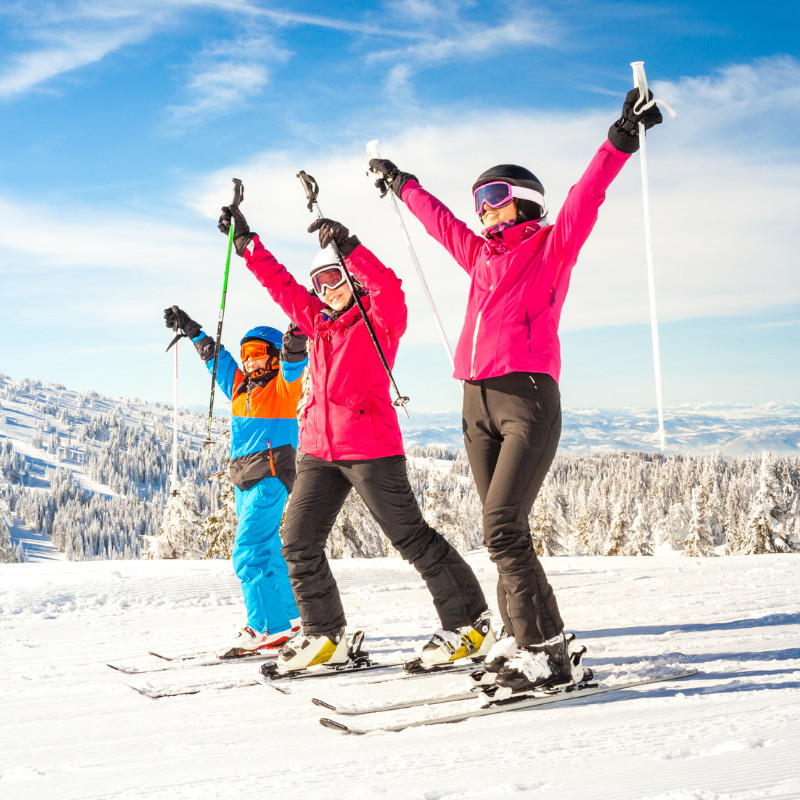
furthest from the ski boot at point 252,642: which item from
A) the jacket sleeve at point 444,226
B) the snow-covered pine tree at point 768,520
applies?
the snow-covered pine tree at point 768,520

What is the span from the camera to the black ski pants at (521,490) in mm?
3477

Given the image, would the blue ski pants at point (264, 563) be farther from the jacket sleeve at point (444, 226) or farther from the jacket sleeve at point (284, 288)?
the jacket sleeve at point (444, 226)

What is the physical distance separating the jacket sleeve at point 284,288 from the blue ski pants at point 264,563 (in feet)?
4.50

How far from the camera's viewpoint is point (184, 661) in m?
4.87

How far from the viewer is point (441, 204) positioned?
14.0ft

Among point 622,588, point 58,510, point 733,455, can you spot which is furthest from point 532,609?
point 58,510

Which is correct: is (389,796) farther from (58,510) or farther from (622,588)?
(58,510)

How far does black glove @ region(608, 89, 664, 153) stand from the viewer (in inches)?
125

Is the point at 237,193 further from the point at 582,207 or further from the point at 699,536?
the point at 699,536

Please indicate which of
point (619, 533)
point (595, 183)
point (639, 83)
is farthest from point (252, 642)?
point (619, 533)

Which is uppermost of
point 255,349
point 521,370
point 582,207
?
point 582,207

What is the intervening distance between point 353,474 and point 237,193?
2476 mm

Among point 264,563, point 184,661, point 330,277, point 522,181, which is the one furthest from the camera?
point 264,563

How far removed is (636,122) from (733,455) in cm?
15939
